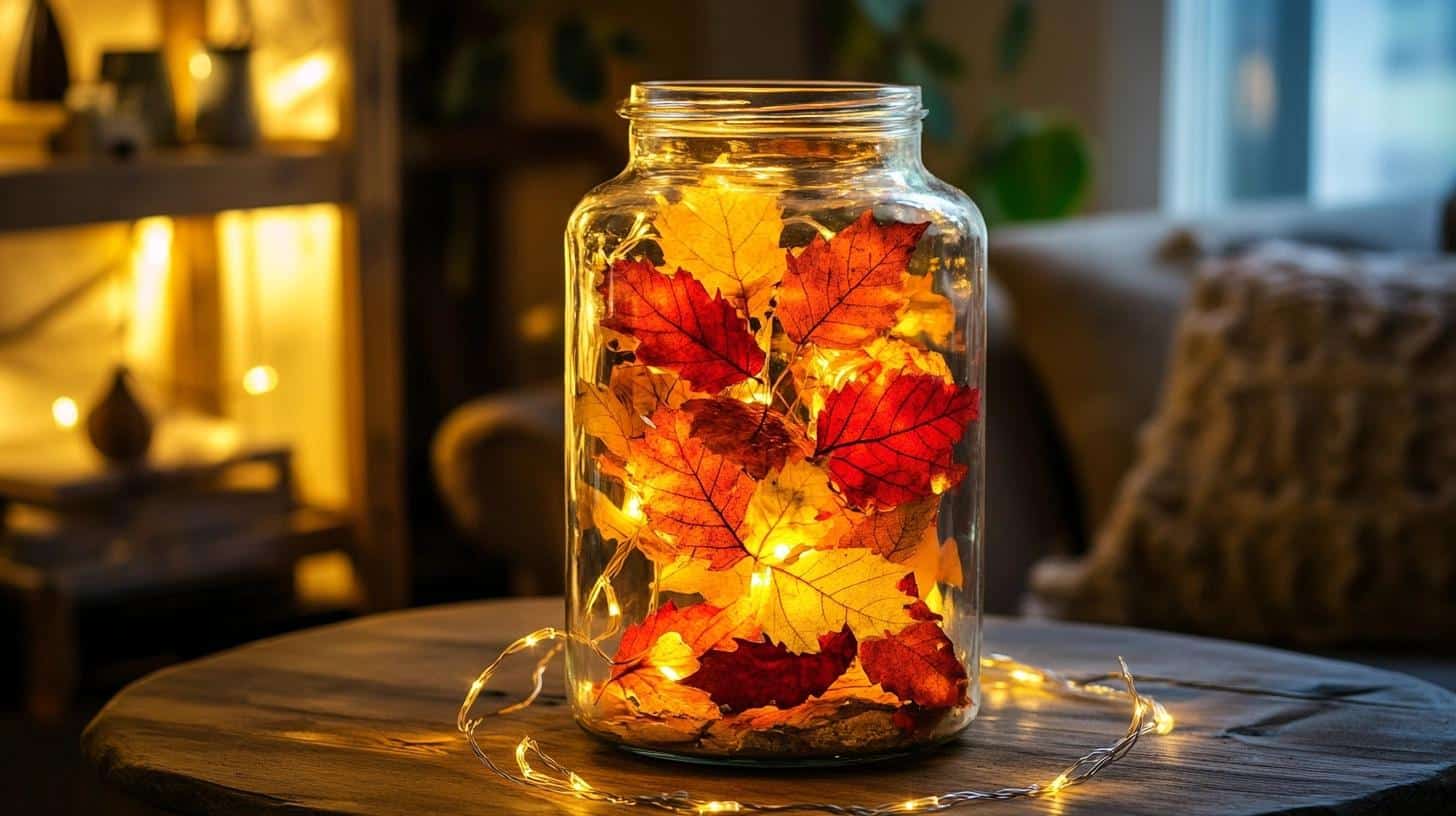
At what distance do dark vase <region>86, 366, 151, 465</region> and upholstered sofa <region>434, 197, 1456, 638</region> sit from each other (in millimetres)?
466

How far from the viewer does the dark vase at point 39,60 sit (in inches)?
82.3

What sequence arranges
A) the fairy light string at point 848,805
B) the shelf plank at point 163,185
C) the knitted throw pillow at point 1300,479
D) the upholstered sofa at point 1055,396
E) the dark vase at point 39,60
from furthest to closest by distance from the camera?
the dark vase at point 39,60
the shelf plank at point 163,185
the upholstered sofa at point 1055,396
the knitted throw pillow at point 1300,479
the fairy light string at point 848,805

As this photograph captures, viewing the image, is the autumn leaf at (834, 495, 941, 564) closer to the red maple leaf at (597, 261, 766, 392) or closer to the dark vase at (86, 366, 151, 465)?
the red maple leaf at (597, 261, 766, 392)

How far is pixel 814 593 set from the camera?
787mm

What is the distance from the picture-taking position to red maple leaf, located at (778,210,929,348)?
2.57 feet

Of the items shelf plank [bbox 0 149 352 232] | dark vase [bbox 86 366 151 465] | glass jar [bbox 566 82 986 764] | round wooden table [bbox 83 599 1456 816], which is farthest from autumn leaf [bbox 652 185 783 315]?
dark vase [bbox 86 366 151 465]

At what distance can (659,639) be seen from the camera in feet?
2.61

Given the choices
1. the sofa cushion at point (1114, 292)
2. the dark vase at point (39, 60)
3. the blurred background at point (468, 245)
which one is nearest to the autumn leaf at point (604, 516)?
the blurred background at point (468, 245)

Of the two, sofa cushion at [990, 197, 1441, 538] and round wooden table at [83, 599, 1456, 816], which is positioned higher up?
sofa cushion at [990, 197, 1441, 538]

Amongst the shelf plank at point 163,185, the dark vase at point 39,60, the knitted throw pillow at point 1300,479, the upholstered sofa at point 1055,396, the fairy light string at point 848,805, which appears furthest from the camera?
the dark vase at point 39,60

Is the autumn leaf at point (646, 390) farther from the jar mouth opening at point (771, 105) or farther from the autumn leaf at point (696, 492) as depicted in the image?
the jar mouth opening at point (771, 105)

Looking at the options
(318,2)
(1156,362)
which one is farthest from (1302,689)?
(318,2)

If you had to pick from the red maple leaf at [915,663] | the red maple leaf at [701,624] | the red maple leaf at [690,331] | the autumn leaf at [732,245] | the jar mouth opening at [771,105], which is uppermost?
the jar mouth opening at [771,105]

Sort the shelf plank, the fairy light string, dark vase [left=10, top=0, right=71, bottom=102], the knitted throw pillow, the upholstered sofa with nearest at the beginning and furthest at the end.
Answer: the fairy light string → the knitted throw pillow → the upholstered sofa → the shelf plank → dark vase [left=10, top=0, right=71, bottom=102]
